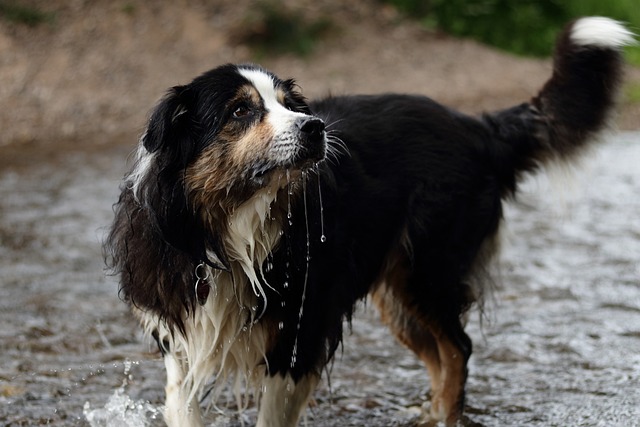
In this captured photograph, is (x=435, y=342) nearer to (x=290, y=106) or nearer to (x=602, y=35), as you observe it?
(x=290, y=106)

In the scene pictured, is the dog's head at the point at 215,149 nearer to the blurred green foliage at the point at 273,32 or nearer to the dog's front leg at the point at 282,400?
the dog's front leg at the point at 282,400

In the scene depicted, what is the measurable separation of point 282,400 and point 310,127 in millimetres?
1236

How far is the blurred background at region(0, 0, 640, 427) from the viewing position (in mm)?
5043

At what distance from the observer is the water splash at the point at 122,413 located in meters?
4.61

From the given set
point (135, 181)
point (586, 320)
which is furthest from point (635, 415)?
point (135, 181)

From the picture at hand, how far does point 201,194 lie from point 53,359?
223cm

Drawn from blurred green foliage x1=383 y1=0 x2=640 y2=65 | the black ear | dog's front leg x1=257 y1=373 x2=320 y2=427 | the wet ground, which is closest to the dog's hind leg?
the wet ground

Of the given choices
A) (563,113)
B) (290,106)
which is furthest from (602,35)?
(290,106)

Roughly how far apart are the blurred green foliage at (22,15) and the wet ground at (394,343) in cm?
641

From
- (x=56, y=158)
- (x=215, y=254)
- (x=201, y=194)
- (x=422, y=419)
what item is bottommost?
(x=56, y=158)

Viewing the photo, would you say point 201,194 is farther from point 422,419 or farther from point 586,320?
point 586,320

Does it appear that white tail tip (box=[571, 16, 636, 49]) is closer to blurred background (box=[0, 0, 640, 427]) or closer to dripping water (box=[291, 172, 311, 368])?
blurred background (box=[0, 0, 640, 427])

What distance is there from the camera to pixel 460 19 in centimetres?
1795

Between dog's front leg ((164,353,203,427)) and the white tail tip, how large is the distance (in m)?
2.69
